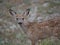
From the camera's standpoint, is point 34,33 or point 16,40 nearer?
point 34,33

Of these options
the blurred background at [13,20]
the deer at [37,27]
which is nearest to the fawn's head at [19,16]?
the deer at [37,27]

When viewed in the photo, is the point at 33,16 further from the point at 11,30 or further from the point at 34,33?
the point at 34,33

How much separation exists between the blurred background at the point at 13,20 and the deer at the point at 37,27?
0.58ft

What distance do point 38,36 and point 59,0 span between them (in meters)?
2.11

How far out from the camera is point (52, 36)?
5.17 metres

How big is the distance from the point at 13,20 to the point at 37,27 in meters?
0.97

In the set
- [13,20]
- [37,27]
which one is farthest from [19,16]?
[13,20]

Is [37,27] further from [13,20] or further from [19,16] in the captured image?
[13,20]

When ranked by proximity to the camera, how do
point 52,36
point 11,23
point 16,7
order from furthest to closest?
point 16,7 < point 11,23 < point 52,36

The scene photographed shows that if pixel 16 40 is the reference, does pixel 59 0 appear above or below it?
above

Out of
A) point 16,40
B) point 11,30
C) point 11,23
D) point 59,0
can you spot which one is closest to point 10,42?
point 16,40

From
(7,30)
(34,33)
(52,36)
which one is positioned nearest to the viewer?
(34,33)

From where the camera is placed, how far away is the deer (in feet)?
15.7

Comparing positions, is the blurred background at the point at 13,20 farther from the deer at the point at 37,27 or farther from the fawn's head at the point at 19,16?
the fawn's head at the point at 19,16
